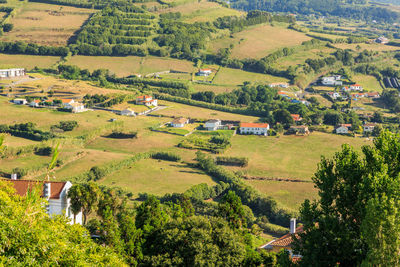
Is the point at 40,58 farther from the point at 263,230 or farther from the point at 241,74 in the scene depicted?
the point at 263,230

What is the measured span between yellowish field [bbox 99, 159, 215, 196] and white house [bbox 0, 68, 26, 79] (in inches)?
2684

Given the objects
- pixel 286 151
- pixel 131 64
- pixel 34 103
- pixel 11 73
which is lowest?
pixel 286 151

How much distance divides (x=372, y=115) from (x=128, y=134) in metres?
59.0

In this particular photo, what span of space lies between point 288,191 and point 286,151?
21.8m

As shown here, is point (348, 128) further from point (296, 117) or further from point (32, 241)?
point (32, 241)

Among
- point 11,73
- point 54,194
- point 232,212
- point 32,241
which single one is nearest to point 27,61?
point 11,73

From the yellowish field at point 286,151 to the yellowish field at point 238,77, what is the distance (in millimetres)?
47690

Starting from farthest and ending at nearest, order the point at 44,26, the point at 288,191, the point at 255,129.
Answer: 1. the point at 44,26
2. the point at 255,129
3. the point at 288,191

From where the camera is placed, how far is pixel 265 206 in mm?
74688

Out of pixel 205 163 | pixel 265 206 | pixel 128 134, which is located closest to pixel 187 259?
pixel 265 206

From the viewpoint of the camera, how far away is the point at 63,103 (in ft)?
402

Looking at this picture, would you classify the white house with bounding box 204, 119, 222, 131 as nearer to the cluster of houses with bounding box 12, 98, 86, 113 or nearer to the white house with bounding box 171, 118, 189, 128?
the white house with bounding box 171, 118, 189, 128

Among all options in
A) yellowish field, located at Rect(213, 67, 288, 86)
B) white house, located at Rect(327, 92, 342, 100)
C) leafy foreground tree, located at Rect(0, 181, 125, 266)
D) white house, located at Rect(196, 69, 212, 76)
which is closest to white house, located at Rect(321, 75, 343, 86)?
yellowish field, located at Rect(213, 67, 288, 86)

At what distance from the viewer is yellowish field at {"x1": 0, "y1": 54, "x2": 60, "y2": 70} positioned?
163950 millimetres
